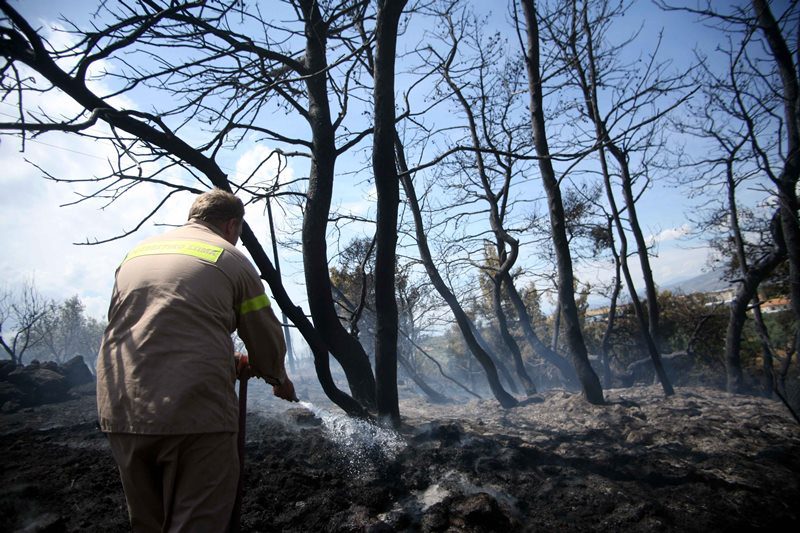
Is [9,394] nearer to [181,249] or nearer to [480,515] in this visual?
[181,249]

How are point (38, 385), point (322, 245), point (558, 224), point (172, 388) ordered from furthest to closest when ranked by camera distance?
point (38, 385) → point (558, 224) → point (322, 245) → point (172, 388)

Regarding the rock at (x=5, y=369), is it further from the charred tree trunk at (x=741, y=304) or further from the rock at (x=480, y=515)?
the charred tree trunk at (x=741, y=304)

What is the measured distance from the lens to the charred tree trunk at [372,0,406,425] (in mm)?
3709

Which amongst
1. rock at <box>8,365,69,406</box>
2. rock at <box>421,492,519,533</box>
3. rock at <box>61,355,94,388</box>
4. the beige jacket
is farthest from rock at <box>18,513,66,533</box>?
rock at <box>61,355,94,388</box>

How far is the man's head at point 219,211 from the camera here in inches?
84.7

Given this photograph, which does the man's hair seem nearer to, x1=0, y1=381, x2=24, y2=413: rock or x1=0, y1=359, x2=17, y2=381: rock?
x1=0, y1=381, x2=24, y2=413: rock

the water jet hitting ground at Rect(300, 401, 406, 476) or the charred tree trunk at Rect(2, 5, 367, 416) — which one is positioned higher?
the charred tree trunk at Rect(2, 5, 367, 416)

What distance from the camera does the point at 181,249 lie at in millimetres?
1813

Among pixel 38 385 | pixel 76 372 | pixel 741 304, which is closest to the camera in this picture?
pixel 741 304

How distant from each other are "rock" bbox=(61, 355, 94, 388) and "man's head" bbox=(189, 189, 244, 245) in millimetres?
15130

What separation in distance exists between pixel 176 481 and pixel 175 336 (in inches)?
23.5

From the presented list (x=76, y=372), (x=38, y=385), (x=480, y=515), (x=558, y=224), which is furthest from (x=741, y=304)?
(x=76, y=372)

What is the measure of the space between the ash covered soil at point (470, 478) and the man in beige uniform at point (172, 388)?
0.98 metres

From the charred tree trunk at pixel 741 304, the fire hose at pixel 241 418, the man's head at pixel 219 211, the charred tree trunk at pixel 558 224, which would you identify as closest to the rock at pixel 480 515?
the fire hose at pixel 241 418
